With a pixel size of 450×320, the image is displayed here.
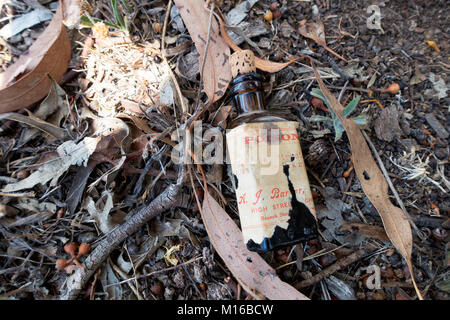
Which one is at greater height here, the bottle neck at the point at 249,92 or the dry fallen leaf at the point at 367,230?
the bottle neck at the point at 249,92

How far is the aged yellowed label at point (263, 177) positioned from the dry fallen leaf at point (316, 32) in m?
0.54

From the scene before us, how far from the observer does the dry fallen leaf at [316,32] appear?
50.3 inches

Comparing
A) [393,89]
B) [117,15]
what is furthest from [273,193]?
[117,15]

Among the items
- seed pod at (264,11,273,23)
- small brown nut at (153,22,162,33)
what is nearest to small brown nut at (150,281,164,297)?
small brown nut at (153,22,162,33)

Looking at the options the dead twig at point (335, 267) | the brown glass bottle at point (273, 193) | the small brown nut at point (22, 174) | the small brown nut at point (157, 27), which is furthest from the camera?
the small brown nut at point (157, 27)

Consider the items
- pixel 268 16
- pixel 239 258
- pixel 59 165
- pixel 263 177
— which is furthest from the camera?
pixel 268 16

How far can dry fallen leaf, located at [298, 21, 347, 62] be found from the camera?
128 cm

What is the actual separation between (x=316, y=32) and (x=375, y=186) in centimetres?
75

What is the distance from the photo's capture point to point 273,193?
3.19ft

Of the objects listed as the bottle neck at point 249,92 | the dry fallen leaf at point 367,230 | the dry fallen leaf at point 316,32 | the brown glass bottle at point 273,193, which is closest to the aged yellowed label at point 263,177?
the brown glass bottle at point 273,193

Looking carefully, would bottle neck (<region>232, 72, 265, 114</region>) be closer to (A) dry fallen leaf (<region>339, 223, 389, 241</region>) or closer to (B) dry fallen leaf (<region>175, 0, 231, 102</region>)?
(B) dry fallen leaf (<region>175, 0, 231, 102</region>)

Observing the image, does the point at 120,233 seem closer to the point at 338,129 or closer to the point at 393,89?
the point at 338,129

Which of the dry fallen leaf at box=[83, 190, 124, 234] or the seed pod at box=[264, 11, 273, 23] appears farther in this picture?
the seed pod at box=[264, 11, 273, 23]

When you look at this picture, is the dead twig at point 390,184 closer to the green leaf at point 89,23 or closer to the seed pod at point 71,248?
the green leaf at point 89,23
